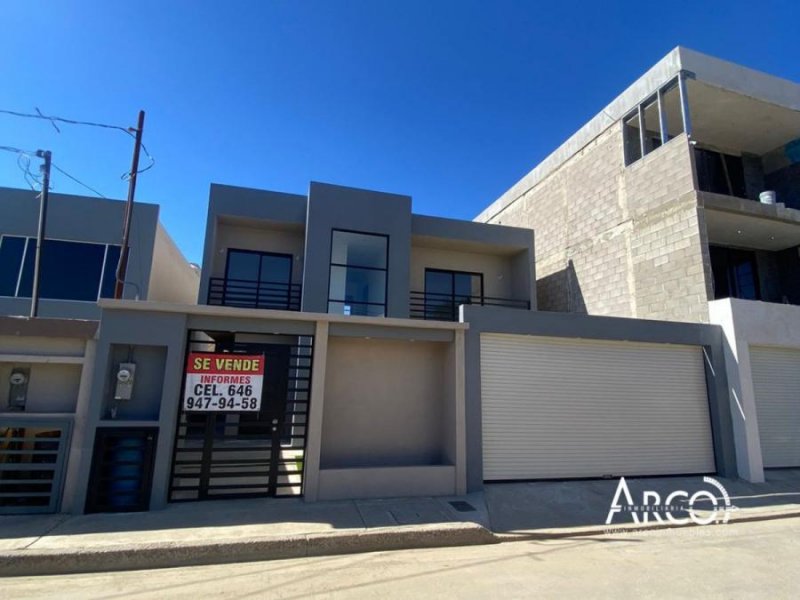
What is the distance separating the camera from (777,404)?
1031 cm

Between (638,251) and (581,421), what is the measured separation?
577 centimetres

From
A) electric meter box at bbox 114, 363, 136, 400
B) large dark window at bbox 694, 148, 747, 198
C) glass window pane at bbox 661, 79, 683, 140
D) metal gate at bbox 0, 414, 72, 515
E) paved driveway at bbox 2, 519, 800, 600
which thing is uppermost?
glass window pane at bbox 661, 79, 683, 140

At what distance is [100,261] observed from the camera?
1159 cm

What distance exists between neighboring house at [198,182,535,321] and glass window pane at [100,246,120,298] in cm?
253

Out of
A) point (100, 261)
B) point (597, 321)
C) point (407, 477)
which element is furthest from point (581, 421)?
point (100, 261)

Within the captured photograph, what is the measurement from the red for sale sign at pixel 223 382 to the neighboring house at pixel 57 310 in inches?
33.0

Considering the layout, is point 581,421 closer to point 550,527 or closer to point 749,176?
point 550,527

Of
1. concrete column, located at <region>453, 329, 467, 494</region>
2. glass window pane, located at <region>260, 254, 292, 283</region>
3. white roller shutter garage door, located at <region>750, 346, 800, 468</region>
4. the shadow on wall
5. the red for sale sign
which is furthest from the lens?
the shadow on wall

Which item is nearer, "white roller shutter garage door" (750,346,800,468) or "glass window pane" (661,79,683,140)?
"white roller shutter garage door" (750,346,800,468)

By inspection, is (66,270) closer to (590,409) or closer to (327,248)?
(327,248)

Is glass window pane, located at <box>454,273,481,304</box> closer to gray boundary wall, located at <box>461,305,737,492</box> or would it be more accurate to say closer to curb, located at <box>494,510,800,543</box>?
gray boundary wall, located at <box>461,305,737,492</box>

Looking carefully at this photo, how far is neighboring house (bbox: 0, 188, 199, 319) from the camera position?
1098cm

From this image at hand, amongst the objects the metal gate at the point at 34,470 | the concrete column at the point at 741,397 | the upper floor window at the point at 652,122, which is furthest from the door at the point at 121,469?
the upper floor window at the point at 652,122

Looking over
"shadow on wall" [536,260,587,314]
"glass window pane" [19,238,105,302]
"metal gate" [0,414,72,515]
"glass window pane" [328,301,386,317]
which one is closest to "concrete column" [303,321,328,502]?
"metal gate" [0,414,72,515]
